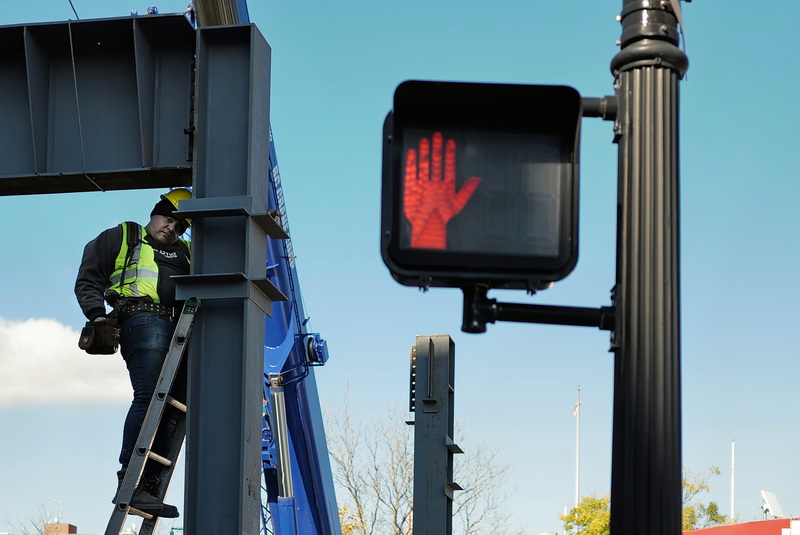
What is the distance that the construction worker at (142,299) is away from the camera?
8.77m

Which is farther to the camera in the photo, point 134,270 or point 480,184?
point 134,270

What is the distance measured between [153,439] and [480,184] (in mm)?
5134

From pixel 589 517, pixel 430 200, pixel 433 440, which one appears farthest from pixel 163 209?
pixel 589 517

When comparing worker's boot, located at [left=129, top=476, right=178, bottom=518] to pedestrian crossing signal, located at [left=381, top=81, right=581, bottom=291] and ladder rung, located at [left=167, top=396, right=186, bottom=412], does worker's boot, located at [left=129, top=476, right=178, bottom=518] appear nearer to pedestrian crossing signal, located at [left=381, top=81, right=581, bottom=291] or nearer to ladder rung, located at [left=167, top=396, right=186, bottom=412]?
ladder rung, located at [left=167, top=396, right=186, bottom=412]

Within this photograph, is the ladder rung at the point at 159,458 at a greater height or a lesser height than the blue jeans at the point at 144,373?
lesser

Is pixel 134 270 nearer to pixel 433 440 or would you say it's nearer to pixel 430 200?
pixel 433 440

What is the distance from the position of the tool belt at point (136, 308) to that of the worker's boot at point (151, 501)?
3.94ft

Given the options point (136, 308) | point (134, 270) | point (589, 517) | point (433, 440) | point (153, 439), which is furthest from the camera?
point (589, 517)

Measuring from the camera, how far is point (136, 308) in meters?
9.02

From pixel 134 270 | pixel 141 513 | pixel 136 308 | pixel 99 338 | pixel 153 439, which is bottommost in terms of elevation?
pixel 141 513

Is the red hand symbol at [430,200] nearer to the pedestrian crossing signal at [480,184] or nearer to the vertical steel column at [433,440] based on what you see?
the pedestrian crossing signal at [480,184]

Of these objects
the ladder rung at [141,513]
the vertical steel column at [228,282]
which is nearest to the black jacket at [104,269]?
the vertical steel column at [228,282]

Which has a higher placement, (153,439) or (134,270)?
(134,270)

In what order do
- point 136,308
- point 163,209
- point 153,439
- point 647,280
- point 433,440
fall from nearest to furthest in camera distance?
point 647,280
point 153,439
point 136,308
point 163,209
point 433,440
